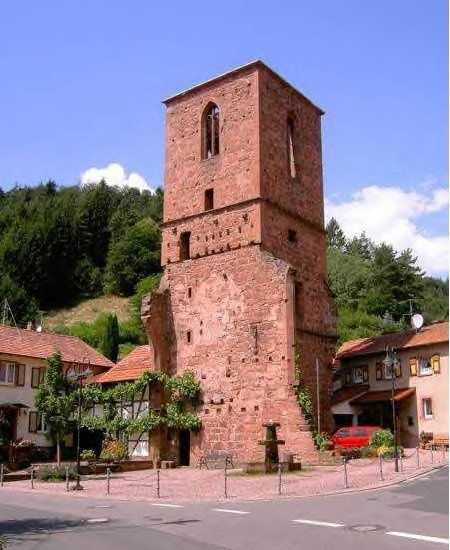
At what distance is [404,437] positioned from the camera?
37906 millimetres

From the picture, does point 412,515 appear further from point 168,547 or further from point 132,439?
point 132,439

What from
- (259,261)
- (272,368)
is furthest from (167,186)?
(272,368)

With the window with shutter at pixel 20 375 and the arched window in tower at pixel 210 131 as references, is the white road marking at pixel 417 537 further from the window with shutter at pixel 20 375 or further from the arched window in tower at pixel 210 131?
the window with shutter at pixel 20 375

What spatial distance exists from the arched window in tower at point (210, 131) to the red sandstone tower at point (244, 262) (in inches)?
2.2

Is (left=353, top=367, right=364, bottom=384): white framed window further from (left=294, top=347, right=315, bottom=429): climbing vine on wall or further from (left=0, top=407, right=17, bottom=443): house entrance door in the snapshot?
(left=0, top=407, right=17, bottom=443): house entrance door

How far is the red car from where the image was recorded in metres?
32.2

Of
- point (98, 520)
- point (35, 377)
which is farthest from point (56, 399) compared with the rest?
point (35, 377)

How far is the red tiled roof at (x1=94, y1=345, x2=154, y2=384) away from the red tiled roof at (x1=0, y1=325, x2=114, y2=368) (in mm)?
1715

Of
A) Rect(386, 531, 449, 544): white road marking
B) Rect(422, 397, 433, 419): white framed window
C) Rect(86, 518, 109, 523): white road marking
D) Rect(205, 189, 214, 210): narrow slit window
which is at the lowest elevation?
Rect(86, 518, 109, 523): white road marking

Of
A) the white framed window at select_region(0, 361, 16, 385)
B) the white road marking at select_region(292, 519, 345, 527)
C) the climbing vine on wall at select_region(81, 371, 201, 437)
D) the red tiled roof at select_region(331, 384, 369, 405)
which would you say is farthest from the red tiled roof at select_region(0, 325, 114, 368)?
the white road marking at select_region(292, 519, 345, 527)

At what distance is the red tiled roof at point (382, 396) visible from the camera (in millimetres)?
37969

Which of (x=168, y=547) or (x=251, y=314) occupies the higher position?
(x=251, y=314)

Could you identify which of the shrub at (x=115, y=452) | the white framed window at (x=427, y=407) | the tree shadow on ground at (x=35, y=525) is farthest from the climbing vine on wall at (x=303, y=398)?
the tree shadow on ground at (x=35, y=525)

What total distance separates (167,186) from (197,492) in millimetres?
19273
